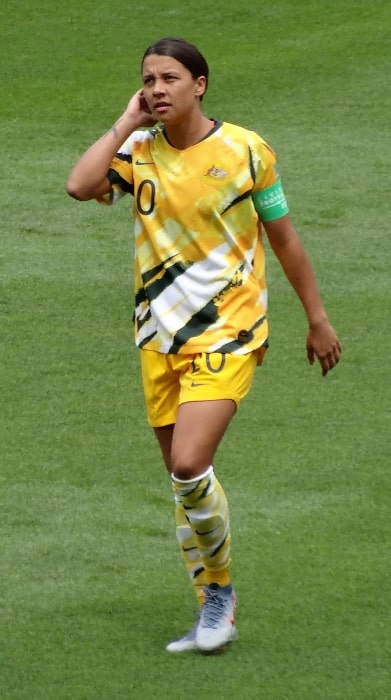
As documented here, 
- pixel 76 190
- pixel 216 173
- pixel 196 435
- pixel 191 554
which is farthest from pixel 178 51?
pixel 191 554

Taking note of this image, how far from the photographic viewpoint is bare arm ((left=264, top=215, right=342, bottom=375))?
4.82 metres

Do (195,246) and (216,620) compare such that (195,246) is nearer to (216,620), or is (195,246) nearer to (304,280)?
(304,280)

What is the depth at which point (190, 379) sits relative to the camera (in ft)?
15.6

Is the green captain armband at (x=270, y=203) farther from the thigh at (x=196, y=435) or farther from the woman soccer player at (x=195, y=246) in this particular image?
the thigh at (x=196, y=435)

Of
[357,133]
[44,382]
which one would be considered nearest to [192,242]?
[44,382]

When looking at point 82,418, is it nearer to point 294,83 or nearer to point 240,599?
point 240,599

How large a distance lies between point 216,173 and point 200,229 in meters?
0.17

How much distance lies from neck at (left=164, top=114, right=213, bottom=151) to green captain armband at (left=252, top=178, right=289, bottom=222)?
0.24m

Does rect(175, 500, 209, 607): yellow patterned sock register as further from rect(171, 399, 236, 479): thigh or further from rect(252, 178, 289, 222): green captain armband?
rect(252, 178, 289, 222): green captain armband

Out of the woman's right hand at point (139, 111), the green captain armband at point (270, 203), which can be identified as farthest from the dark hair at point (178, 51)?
the green captain armband at point (270, 203)

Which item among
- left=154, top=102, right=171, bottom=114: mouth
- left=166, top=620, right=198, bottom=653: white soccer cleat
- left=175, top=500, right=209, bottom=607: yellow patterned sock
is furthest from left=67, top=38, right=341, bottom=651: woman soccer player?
left=166, top=620, right=198, bottom=653: white soccer cleat

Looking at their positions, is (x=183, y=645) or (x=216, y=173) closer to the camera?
(x=216, y=173)

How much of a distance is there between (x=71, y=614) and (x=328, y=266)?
3.64 metres

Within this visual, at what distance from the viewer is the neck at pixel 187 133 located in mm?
4738
